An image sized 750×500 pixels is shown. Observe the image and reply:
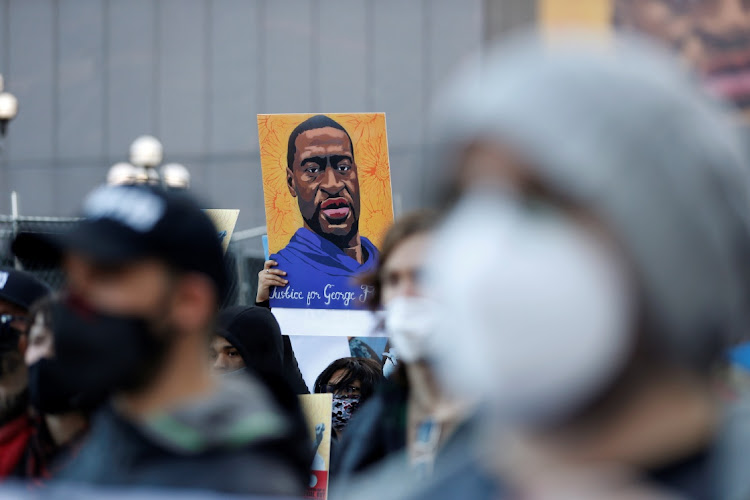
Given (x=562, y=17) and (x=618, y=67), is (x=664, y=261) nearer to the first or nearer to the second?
(x=618, y=67)

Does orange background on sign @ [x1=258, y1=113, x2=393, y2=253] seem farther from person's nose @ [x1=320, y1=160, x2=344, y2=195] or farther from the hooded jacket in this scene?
the hooded jacket

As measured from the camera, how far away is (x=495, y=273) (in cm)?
104

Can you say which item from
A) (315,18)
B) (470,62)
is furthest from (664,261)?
(315,18)

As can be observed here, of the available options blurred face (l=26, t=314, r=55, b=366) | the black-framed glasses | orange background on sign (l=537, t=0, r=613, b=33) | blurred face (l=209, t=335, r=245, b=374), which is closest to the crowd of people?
blurred face (l=26, t=314, r=55, b=366)

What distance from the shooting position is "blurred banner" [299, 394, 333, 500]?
3764 mm

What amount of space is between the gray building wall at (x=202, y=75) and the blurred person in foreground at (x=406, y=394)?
16.5m

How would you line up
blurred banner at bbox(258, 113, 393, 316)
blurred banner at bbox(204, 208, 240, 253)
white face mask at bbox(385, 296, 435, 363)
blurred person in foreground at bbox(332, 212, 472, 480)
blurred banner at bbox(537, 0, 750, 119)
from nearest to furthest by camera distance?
blurred person in foreground at bbox(332, 212, 472, 480) → white face mask at bbox(385, 296, 435, 363) → blurred banner at bbox(258, 113, 393, 316) → blurred banner at bbox(204, 208, 240, 253) → blurred banner at bbox(537, 0, 750, 119)

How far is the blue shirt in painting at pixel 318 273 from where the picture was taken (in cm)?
462

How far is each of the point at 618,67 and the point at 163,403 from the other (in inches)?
39.0

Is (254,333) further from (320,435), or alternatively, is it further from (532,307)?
(532,307)

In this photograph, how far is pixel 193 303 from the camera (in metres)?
1.81

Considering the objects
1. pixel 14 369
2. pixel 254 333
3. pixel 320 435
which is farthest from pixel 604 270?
pixel 254 333

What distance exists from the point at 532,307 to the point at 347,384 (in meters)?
3.49

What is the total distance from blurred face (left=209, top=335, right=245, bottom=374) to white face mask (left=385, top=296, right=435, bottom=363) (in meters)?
1.44
